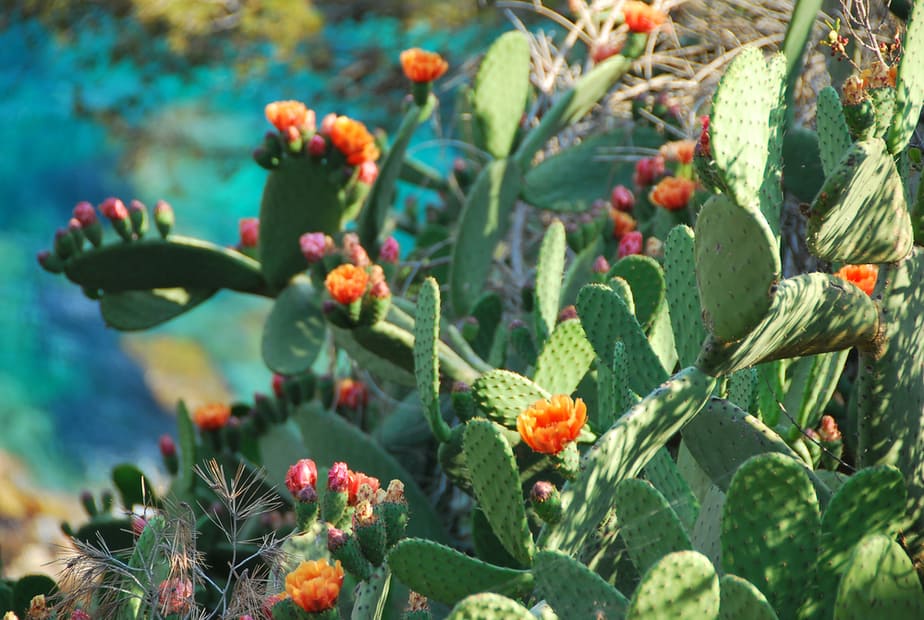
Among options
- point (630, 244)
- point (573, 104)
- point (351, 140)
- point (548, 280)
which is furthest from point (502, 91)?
point (548, 280)

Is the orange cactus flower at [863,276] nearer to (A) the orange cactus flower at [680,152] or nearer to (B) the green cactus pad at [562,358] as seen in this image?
(B) the green cactus pad at [562,358]

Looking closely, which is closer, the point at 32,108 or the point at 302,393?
the point at 302,393

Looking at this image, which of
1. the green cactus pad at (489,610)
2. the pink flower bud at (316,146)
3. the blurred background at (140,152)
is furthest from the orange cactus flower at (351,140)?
the blurred background at (140,152)

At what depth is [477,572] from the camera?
1.35 metres

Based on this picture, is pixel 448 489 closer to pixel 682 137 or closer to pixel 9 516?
pixel 682 137

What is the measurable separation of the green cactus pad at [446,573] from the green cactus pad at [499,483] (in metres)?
0.03

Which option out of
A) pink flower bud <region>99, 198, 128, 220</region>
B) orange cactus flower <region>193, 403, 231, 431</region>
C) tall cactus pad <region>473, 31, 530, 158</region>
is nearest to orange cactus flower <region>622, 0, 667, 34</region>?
tall cactus pad <region>473, 31, 530, 158</region>

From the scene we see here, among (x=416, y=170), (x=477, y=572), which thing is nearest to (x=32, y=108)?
(x=416, y=170)

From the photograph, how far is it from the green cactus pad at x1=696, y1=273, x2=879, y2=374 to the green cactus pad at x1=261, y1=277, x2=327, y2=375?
1.30m

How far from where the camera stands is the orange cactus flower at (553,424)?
1.22 meters

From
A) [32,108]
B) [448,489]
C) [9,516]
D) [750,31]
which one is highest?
[750,31]

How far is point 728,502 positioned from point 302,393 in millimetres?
1606

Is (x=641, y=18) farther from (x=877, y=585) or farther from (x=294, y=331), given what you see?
(x=877, y=585)

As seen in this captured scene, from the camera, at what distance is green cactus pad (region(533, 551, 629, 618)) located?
1173mm
